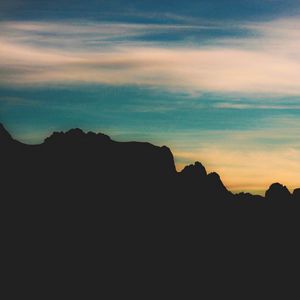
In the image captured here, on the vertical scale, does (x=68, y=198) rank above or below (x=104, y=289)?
above

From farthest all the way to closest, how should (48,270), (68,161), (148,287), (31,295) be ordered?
(68,161)
(148,287)
(48,270)
(31,295)

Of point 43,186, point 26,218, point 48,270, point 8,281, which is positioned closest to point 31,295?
point 8,281

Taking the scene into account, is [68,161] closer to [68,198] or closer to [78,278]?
[68,198]

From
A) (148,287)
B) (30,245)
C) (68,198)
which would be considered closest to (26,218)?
(30,245)

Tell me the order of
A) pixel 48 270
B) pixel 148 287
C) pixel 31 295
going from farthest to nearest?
pixel 148 287 < pixel 48 270 < pixel 31 295

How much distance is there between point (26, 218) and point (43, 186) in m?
14.6

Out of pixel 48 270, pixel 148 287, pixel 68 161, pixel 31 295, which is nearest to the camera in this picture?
pixel 31 295

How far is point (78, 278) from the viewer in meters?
174

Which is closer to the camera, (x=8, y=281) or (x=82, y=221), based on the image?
(x=8, y=281)

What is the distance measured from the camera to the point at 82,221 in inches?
7574

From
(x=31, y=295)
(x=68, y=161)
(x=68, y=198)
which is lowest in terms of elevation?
(x=31, y=295)

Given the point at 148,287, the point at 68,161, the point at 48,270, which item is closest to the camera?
the point at 48,270

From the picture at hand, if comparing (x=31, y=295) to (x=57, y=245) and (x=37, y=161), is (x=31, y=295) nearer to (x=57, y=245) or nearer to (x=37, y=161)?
(x=57, y=245)

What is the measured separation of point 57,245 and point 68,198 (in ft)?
64.7
